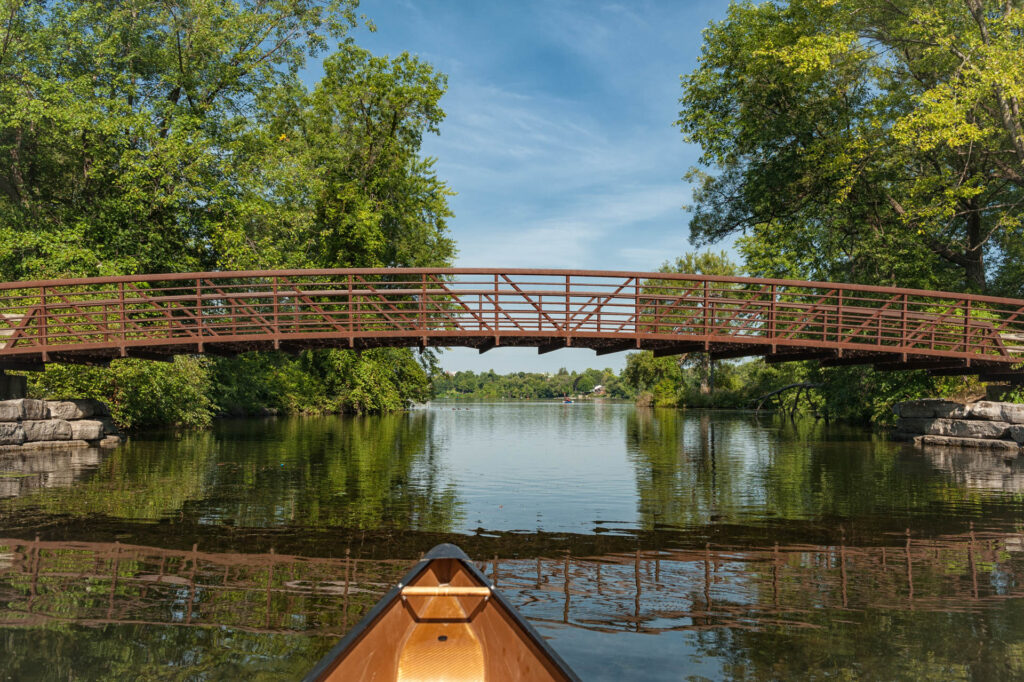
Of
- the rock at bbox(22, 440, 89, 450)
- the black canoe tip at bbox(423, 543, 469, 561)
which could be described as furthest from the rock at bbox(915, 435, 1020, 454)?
the rock at bbox(22, 440, 89, 450)

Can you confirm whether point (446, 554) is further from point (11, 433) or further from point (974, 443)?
point (974, 443)

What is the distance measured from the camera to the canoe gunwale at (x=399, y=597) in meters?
3.34

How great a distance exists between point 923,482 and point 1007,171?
15.5 metres

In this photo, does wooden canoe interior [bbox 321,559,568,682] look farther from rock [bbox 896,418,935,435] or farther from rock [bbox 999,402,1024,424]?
rock [bbox 896,418,935,435]

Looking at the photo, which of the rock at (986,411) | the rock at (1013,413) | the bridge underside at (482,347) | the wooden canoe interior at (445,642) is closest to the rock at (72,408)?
the bridge underside at (482,347)

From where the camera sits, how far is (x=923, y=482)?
14.2 meters

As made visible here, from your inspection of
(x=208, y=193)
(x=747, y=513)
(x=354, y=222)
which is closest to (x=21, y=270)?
(x=208, y=193)

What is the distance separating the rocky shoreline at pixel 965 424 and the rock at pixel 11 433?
88.2ft

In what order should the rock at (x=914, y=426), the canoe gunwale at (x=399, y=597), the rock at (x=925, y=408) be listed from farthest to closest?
the rock at (x=914, y=426), the rock at (x=925, y=408), the canoe gunwale at (x=399, y=597)

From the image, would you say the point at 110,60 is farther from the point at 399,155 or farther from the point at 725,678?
the point at 725,678

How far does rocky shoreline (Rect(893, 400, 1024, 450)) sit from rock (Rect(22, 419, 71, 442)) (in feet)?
86.2

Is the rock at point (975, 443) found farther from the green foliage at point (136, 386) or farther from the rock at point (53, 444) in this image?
the rock at point (53, 444)

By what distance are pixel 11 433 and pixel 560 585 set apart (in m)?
18.2

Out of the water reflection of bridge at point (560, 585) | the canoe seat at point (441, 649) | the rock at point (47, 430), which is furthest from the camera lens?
the rock at point (47, 430)
